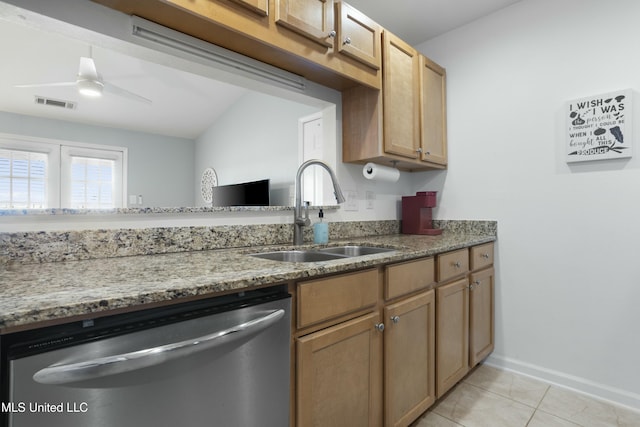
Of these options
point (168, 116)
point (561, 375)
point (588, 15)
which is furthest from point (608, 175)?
point (168, 116)

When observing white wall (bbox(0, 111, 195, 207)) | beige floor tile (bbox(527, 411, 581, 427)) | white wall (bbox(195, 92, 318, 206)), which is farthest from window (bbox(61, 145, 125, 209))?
beige floor tile (bbox(527, 411, 581, 427))

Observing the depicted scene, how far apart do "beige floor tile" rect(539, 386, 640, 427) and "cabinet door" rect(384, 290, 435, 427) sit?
733 mm

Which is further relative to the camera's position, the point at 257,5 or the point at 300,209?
the point at 300,209

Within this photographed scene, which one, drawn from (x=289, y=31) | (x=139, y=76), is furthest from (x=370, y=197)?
(x=139, y=76)

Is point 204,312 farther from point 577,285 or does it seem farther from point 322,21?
point 577,285

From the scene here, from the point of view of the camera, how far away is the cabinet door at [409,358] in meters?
1.27

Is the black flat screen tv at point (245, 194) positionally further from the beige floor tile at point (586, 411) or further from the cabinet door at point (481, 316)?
the beige floor tile at point (586, 411)

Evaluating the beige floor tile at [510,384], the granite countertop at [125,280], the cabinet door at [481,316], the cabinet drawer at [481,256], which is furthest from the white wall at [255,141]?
the beige floor tile at [510,384]

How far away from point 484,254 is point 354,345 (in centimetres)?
134

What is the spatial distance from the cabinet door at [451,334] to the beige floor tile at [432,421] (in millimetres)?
116

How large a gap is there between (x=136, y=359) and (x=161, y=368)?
0.08m

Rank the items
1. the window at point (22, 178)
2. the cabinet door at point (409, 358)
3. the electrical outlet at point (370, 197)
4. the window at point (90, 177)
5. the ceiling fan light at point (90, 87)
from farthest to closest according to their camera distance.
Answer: the window at point (90, 177) < the window at point (22, 178) < the ceiling fan light at point (90, 87) < the electrical outlet at point (370, 197) < the cabinet door at point (409, 358)

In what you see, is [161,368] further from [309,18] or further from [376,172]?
[376,172]

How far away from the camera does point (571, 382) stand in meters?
1.87
